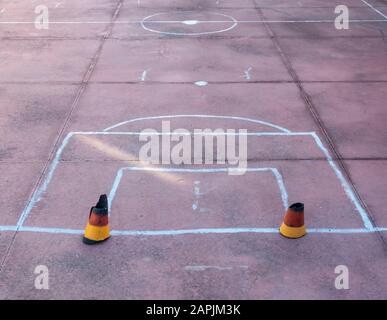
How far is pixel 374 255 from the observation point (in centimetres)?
602

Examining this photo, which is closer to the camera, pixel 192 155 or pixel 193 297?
pixel 193 297

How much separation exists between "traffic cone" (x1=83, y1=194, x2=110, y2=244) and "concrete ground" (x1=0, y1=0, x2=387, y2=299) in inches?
3.9

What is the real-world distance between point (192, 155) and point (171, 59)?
4995 mm

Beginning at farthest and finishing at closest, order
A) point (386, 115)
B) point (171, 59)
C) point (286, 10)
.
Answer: point (286, 10)
point (171, 59)
point (386, 115)

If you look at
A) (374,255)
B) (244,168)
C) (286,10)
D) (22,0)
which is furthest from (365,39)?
(22,0)

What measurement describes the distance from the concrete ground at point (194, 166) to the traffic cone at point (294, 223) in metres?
0.11

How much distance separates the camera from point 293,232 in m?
6.26

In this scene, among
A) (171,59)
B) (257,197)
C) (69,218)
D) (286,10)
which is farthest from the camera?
(286,10)

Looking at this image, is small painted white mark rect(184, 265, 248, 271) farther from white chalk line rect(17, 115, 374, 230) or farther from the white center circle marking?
the white center circle marking

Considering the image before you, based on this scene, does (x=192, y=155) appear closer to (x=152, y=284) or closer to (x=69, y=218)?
(x=69, y=218)

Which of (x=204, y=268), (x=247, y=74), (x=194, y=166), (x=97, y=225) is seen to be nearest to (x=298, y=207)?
(x=204, y=268)

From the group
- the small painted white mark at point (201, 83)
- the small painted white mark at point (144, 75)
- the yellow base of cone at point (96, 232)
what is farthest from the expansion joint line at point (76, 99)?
the small painted white mark at point (201, 83)

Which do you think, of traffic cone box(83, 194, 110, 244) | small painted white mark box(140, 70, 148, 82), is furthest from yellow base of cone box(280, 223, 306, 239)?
small painted white mark box(140, 70, 148, 82)

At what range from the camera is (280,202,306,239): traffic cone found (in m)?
6.15
